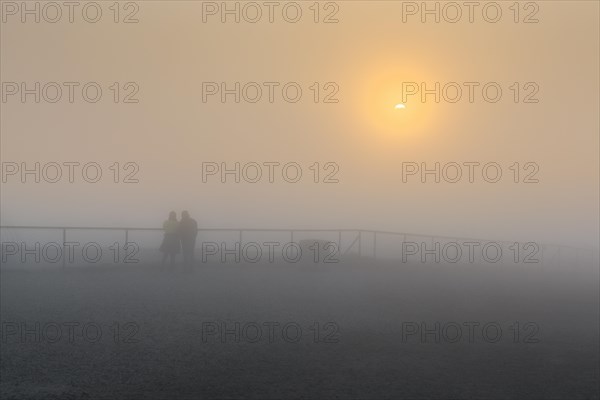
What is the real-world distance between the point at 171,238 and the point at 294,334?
112cm

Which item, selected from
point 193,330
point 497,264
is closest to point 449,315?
point 497,264

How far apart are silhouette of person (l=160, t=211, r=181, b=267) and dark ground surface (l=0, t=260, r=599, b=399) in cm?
20

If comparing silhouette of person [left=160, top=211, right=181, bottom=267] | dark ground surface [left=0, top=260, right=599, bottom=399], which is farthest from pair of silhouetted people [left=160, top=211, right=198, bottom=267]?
dark ground surface [left=0, top=260, right=599, bottom=399]

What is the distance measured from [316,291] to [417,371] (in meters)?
0.89

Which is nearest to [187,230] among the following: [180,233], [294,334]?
[180,233]

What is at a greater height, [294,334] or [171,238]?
[171,238]

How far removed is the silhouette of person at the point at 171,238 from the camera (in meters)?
3.64

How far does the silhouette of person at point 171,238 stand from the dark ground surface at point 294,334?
7.7 inches

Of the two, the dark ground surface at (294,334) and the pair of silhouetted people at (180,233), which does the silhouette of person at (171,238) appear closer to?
the pair of silhouetted people at (180,233)

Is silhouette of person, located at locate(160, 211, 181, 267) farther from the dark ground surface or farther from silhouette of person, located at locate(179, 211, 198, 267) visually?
the dark ground surface

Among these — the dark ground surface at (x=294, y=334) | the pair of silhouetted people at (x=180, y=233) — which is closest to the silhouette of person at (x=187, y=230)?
the pair of silhouetted people at (x=180, y=233)

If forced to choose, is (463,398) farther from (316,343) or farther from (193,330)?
(193,330)

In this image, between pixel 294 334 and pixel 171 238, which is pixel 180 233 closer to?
pixel 171 238

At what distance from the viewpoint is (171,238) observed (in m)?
3.70
